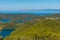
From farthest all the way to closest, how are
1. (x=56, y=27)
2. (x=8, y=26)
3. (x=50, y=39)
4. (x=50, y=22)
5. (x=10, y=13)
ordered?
(x=10, y=13)
(x=8, y=26)
(x=50, y=22)
(x=56, y=27)
(x=50, y=39)

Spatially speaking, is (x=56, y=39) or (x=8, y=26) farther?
(x=8, y=26)

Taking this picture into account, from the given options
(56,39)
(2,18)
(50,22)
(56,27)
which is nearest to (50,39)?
(56,39)

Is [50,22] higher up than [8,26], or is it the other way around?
[50,22]

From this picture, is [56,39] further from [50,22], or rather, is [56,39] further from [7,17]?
[7,17]

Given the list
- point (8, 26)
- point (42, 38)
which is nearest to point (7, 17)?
point (8, 26)

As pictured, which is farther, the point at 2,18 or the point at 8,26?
the point at 2,18

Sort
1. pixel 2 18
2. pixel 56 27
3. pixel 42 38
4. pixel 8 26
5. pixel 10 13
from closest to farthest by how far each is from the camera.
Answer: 1. pixel 42 38
2. pixel 56 27
3. pixel 8 26
4. pixel 2 18
5. pixel 10 13

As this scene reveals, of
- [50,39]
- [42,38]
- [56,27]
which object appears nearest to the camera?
[50,39]

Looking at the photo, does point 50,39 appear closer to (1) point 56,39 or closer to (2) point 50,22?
(1) point 56,39

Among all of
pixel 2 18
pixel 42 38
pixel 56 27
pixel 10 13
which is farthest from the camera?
pixel 10 13
